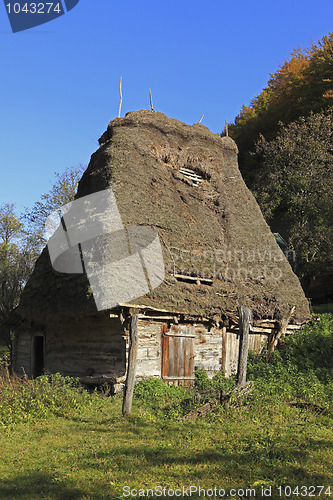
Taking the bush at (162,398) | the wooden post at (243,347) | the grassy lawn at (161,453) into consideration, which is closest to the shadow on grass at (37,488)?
the grassy lawn at (161,453)

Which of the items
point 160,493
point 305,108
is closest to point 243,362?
point 160,493

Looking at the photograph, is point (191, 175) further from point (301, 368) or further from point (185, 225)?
point (301, 368)

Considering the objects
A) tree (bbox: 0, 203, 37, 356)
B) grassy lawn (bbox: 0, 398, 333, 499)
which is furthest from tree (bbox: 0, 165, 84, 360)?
grassy lawn (bbox: 0, 398, 333, 499)

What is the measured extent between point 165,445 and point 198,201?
475 inches

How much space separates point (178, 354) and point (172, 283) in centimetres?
226

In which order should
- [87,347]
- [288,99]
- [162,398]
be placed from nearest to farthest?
[162,398]
[87,347]
[288,99]

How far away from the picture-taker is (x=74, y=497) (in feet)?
18.3

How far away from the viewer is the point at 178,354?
44.0 ft

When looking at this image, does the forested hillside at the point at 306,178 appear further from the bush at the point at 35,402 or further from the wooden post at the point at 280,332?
the bush at the point at 35,402

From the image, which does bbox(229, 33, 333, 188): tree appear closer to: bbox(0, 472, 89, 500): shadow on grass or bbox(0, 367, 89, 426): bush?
bbox(0, 367, 89, 426): bush

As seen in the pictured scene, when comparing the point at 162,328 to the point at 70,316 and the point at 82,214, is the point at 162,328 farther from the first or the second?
the point at 82,214

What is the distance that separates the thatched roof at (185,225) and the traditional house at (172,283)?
50 mm

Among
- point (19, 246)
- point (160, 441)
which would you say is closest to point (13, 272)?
point (19, 246)

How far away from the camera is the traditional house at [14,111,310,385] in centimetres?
1298
